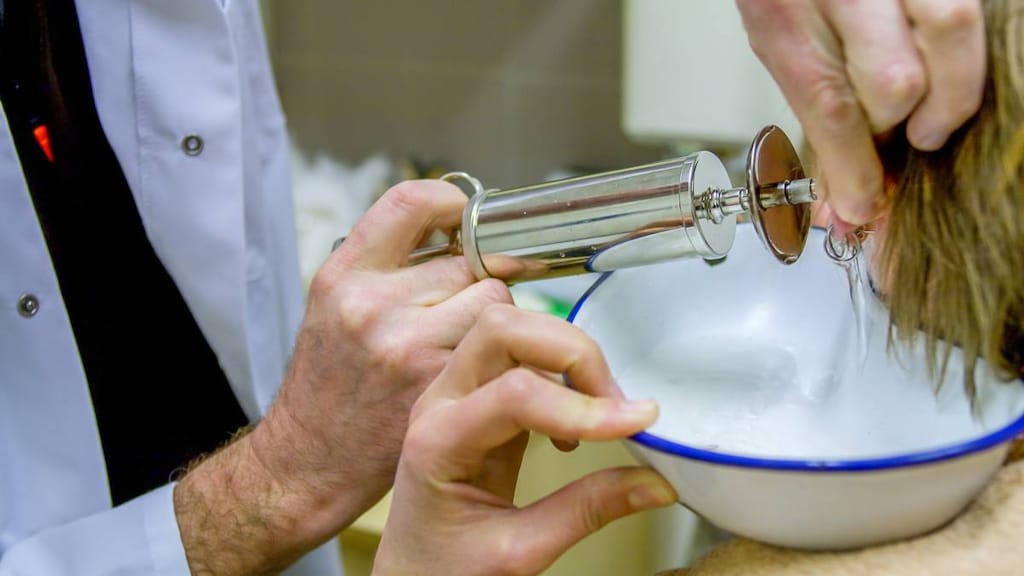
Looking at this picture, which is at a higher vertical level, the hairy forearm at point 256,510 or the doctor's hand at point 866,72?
the doctor's hand at point 866,72

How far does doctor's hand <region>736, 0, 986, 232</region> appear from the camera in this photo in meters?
0.38

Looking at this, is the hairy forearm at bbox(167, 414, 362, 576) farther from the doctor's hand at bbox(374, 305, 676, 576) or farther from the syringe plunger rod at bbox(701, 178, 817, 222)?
the syringe plunger rod at bbox(701, 178, 817, 222)

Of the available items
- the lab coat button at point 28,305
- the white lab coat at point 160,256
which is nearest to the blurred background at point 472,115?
the white lab coat at point 160,256

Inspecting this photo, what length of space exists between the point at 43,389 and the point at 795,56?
2.02 feet

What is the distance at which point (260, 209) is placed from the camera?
94 centimetres

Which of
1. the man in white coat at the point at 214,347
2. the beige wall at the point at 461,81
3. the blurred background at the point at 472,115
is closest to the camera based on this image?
the man in white coat at the point at 214,347

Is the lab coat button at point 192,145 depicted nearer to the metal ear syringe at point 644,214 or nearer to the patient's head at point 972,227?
the metal ear syringe at point 644,214

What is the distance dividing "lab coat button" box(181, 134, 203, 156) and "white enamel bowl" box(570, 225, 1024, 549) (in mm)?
435

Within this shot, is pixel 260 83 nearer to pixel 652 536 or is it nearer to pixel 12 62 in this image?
pixel 12 62

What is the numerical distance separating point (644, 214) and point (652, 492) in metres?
0.15

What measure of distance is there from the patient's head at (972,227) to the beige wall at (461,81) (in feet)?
3.05

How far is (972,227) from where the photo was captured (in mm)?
416

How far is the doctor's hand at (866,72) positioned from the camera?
382 mm

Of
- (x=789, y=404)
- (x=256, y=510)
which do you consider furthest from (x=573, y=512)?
(x=256, y=510)
